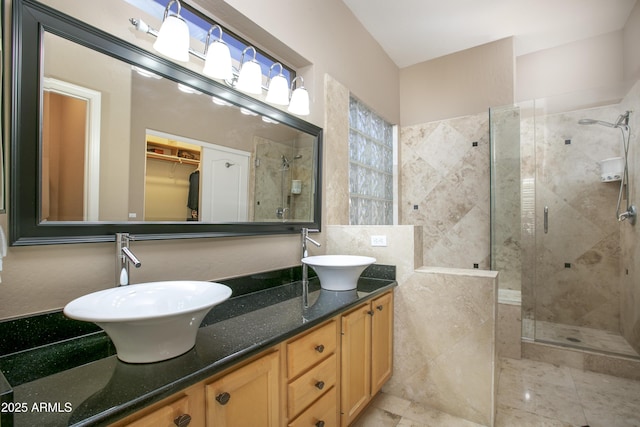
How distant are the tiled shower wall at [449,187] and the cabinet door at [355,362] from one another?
6.31 feet

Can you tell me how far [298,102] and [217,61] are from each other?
0.58m

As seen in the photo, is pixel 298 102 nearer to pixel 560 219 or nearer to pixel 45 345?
pixel 45 345

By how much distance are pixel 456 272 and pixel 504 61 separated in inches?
94.9

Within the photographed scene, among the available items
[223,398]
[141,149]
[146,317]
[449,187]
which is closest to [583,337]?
[449,187]

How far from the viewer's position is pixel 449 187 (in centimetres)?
330

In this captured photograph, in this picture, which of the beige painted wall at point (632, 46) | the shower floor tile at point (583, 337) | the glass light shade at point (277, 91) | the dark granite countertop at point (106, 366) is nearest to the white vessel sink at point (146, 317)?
the dark granite countertop at point (106, 366)

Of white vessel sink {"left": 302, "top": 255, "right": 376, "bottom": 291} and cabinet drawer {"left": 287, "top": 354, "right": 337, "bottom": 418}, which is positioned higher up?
white vessel sink {"left": 302, "top": 255, "right": 376, "bottom": 291}

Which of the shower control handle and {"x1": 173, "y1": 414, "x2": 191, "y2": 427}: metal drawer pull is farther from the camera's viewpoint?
the shower control handle

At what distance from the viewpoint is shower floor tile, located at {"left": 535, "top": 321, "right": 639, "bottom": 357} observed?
97.5 inches

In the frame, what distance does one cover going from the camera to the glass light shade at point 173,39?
4.10ft

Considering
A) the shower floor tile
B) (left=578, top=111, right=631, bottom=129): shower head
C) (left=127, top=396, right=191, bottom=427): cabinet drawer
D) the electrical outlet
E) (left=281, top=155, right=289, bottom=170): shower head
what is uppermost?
(left=578, top=111, right=631, bottom=129): shower head

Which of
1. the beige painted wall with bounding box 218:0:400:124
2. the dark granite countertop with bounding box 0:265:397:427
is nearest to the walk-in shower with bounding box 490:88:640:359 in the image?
the beige painted wall with bounding box 218:0:400:124

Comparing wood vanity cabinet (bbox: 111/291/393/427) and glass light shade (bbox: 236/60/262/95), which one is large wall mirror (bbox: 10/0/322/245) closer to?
glass light shade (bbox: 236/60/262/95)

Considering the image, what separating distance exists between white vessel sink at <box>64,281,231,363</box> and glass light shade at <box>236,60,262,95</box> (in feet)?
3.51
